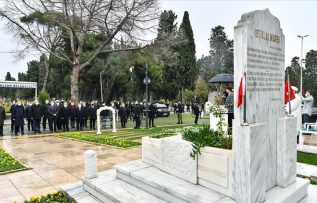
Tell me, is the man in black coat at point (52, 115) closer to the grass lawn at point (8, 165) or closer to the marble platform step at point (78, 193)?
the grass lawn at point (8, 165)

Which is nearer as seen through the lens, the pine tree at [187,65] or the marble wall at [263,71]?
the marble wall at [263,71]

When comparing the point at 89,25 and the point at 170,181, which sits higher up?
the point at 89,25

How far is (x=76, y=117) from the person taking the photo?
1806cm

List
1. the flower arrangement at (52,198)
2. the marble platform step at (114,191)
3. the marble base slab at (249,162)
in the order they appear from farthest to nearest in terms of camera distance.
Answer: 1. the flower arrangement at (52,198)
2. the marble platform step at (114,191)
3. the marble base slab at (249,162)

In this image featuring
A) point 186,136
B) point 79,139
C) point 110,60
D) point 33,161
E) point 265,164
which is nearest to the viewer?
point 265,164

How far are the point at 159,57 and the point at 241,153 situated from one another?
19849 mm

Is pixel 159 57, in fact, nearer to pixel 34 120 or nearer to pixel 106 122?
pixel 106 122

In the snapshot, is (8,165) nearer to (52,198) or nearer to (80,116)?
(52,198)

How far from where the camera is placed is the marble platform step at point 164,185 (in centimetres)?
428

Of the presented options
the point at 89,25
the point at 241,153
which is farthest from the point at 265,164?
the point at 89,25

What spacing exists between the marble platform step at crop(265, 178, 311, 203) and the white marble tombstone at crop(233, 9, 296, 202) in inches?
4.1

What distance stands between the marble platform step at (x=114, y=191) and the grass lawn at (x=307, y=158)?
4930mm

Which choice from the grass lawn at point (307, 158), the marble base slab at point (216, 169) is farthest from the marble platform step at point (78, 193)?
the grass lawn at point (307, 158)

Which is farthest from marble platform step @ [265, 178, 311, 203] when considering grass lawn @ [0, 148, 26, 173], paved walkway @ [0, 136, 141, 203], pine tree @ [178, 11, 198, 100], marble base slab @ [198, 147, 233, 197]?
pine tree @ [178, 11, 198, 100]
